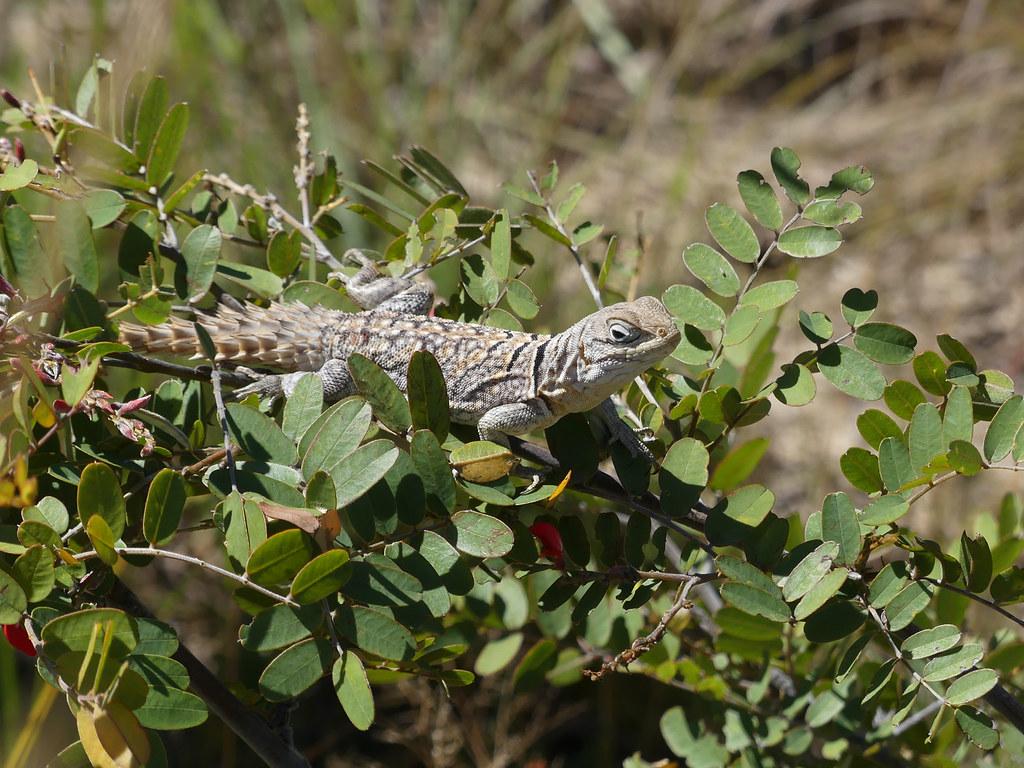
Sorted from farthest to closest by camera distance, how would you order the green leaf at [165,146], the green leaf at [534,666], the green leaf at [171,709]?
the green leaf at [534,666], the green leaf at [165,146], the green leaf at [171,709]

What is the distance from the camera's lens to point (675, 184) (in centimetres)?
778

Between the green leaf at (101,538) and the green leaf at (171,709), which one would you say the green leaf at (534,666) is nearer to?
the green leaf at (171,709)

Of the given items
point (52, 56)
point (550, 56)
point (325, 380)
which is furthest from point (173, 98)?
point (325, 380)

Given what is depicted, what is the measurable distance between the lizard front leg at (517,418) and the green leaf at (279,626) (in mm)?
840

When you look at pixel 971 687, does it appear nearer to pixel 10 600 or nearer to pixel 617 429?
pixel 617 429

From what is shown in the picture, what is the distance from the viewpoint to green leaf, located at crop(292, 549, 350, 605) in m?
1.77

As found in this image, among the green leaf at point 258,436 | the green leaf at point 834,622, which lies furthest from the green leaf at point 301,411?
the green leaf at point 834,622

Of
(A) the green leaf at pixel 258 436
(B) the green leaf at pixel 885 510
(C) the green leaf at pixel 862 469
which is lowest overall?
(C) the green leaf at pixel 862 469

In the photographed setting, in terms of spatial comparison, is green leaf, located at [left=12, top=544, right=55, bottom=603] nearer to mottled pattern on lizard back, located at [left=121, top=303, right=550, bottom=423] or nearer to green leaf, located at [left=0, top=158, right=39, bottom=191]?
green leaf, located at [left=0, top=158, right=39, bottom=191]

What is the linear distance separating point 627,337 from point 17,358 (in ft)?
4.43

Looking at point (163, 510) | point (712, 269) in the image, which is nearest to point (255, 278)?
point (163, 510)

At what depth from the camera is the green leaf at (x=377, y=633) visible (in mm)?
1886

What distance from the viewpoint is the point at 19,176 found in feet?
6.96

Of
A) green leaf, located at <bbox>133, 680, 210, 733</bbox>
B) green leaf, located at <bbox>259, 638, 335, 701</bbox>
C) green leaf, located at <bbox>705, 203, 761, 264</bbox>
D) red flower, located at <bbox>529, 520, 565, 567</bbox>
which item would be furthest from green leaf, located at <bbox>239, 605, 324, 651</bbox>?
green leaf, located at <bbox>705, 203, 761, 264</bbox>
